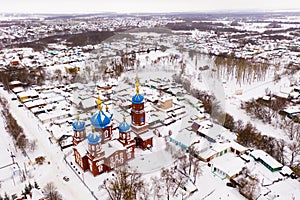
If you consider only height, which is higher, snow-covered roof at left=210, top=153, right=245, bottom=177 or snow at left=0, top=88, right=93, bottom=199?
snow-covered roof at left=210, top=153, right=245, bottom=177

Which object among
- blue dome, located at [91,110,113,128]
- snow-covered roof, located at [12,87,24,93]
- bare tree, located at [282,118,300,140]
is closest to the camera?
blue dome, located at [91,110,113,128]

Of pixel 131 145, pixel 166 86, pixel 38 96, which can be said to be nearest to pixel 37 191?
pixel 131 145

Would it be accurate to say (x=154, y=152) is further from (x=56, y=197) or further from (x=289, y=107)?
(x=289, y=107)

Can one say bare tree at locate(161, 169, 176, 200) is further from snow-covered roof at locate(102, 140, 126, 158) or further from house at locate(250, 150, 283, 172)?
house at locate(250, 150, 283, 172)

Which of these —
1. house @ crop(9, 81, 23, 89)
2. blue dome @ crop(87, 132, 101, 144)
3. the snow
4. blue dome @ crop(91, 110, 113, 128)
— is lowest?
the snow

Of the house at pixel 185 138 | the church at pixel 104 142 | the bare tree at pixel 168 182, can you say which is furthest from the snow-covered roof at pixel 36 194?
the house at pixel 185 138

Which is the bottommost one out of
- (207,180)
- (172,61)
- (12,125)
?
(207,180)

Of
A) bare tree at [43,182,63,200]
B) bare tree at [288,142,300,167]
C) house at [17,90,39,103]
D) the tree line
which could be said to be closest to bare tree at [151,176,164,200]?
bare tree at [43,182,63,200]

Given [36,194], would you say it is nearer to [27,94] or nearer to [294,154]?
[294,154]
